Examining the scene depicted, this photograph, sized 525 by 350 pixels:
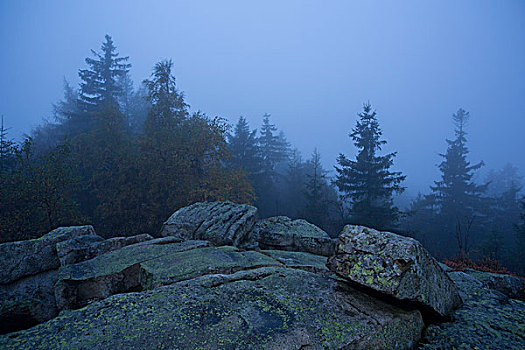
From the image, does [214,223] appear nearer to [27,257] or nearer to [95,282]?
[95,282]

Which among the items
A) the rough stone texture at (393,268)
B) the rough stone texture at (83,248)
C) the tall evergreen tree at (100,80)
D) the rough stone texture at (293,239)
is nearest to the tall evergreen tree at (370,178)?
the rough stone texture at (293,239)

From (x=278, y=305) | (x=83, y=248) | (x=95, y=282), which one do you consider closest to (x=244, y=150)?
(x=83, y=248)

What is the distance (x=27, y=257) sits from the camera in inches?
321

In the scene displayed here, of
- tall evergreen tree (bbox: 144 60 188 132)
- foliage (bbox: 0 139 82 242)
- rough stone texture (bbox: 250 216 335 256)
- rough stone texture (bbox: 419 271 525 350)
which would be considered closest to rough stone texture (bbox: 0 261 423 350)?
rough stone texture (bbox: 419 271 525 350)

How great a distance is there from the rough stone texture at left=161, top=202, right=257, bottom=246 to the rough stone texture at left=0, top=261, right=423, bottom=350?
16.1 ft

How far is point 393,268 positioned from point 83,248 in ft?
29.4

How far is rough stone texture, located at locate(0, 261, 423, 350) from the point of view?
9.57 ft

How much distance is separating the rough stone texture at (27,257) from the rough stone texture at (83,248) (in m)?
1.03

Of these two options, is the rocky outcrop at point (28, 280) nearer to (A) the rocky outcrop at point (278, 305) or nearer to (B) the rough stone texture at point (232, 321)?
(A) the rocky outcrop at point (278, 305)

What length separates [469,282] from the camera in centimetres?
604

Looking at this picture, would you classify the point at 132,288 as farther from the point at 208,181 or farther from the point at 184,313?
the point at 208,181

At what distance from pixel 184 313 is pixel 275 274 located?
81.9 inches

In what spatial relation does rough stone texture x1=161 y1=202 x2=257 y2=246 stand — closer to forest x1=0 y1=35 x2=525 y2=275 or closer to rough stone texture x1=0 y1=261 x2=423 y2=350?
rough stone texture x1=0 y1=261 x2=423 y2=350

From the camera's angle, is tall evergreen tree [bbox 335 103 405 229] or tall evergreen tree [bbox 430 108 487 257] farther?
tall evergreen tree [bbox 430 108 487 257]
